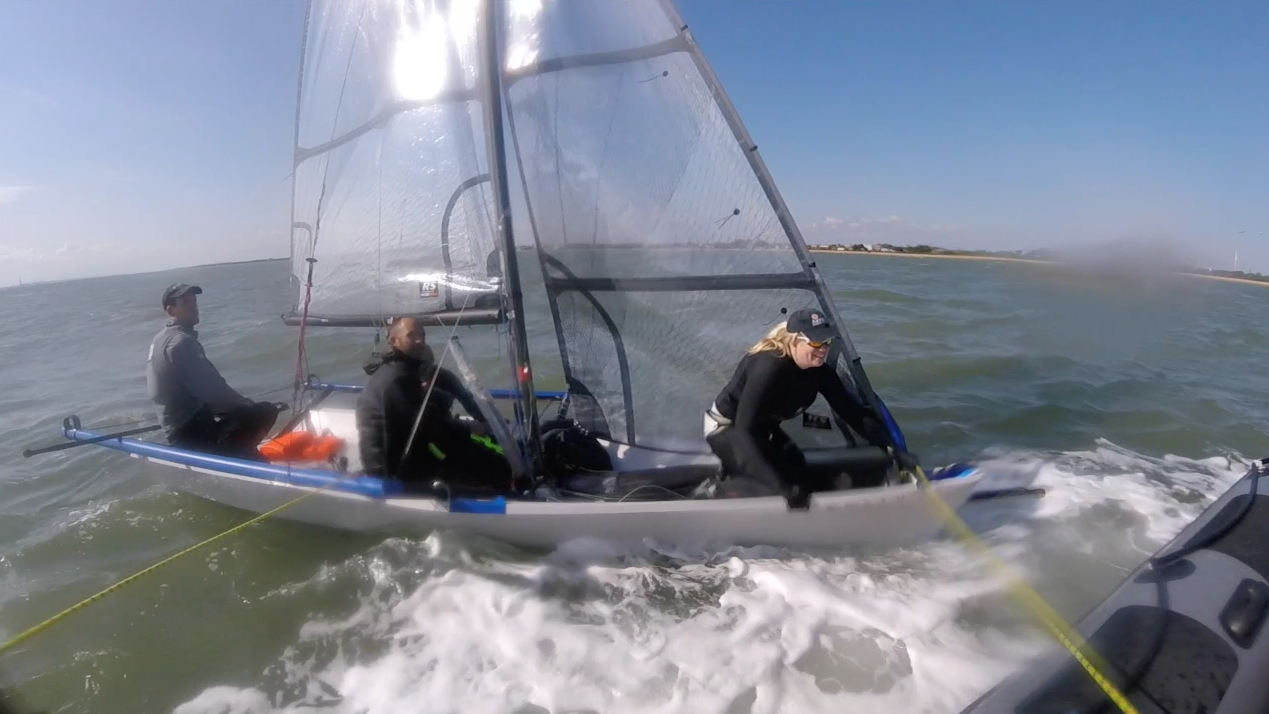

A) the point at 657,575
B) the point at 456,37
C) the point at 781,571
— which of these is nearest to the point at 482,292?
the point at 456,37

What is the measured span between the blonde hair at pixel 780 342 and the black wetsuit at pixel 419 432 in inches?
63.8

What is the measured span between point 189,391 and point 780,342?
3.66 m

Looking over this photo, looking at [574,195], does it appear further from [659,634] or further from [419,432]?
[659,634]

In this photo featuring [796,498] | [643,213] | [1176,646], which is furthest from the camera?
[643,213]

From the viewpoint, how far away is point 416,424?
3449mm

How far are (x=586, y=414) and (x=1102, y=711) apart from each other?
3.01 m

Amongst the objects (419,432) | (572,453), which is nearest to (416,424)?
(419,432)

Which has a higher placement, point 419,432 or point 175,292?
point 175,292

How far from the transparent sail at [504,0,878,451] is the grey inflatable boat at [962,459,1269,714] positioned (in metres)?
1.78

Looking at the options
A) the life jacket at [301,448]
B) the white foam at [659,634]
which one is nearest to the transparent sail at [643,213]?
the white foam at [659,634]

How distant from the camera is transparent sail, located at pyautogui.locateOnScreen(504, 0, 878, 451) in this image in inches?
141

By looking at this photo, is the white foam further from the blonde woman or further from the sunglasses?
the sunglasses

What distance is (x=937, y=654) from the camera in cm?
290

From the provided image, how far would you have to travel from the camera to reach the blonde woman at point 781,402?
3.17 meters
